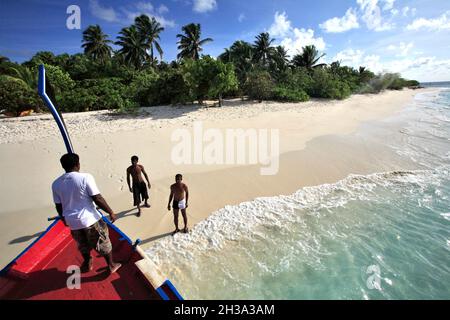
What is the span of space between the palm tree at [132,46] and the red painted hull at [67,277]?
113ft

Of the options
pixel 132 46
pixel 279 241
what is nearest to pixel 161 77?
pixel 132 46

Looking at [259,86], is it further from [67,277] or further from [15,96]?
[67,277]

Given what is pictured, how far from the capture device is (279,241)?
16.1ft

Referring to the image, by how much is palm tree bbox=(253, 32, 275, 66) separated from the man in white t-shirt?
36418mm

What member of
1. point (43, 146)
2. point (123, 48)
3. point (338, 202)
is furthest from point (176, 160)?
point (123, 48)

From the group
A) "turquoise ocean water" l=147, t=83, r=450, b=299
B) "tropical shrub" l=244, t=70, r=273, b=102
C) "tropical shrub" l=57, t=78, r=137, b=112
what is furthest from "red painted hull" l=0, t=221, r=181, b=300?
"tropical shrub" l=244, t=70, r=273, b=102

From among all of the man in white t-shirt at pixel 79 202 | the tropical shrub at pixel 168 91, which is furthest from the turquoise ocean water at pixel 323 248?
the tropical shrub at pixel 168 91

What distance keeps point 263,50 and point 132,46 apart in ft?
65.7

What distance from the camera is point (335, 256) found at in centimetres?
463

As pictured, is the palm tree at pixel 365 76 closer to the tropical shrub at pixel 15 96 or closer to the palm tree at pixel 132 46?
the palm tree at pixel 132 46

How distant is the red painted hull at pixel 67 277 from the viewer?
111 inches

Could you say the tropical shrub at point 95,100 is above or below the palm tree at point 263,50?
below

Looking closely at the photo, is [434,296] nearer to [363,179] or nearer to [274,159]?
[363,179]
